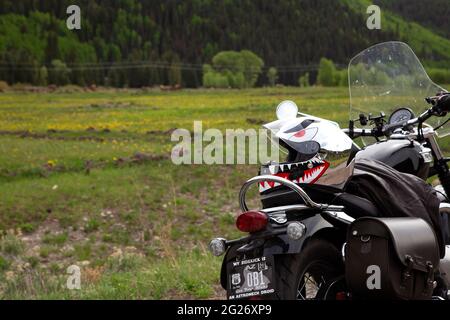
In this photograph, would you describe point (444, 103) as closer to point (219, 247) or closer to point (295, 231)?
point (295, 231)

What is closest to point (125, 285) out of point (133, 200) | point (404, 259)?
point (404, 259)

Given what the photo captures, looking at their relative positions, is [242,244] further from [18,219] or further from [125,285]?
[18,219]

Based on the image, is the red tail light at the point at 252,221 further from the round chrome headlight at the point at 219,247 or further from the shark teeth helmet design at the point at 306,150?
the shark teeth helmet design at the point at 306,150

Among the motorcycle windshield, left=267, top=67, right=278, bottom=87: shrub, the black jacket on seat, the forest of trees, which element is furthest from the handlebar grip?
left=267, top=67, right=278, bottom=87: shrub

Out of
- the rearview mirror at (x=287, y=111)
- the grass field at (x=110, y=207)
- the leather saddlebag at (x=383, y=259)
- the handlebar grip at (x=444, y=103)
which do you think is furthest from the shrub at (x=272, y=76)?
the leather saddlebag at (x=383, y=259)

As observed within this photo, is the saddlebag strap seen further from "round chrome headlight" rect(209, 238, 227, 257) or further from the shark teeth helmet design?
"round chrome headlight" rect(209, 238, 227, 257)

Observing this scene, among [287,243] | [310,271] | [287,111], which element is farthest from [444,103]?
[287,243]

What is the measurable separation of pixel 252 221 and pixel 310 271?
522 mm

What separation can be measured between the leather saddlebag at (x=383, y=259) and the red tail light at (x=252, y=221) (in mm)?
509

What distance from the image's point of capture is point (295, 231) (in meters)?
4.55

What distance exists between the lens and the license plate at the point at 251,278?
4.56 m

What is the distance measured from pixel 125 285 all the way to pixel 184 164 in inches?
594

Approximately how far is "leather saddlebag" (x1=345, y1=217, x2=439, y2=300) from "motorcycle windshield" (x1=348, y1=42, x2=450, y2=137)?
6.03 ft
